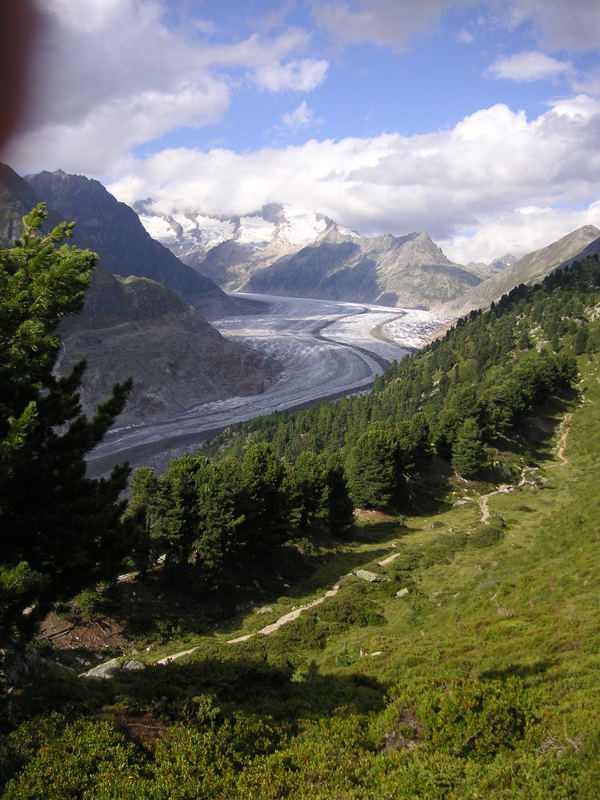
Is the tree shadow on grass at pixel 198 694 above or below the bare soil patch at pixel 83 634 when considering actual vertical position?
above

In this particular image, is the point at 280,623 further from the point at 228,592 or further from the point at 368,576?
the point at 368,576

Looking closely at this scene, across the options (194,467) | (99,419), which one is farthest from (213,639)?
(99,419)

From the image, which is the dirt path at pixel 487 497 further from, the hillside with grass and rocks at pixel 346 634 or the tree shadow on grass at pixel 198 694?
the tree shadow on grass at pixel 198 694

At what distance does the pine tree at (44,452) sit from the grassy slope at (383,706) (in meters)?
3.10

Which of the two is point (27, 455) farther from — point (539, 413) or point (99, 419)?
point (539, 413)

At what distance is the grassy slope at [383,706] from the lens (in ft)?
30.0

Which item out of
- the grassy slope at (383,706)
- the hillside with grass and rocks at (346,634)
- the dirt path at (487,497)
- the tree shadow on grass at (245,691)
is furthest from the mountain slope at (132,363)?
the tree shadow on grass at (245,691)

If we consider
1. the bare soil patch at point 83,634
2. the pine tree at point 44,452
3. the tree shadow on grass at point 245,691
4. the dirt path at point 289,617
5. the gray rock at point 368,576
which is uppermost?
the pine tree at point 44,452

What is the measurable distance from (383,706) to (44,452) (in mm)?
11914

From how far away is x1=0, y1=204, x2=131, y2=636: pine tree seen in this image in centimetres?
976

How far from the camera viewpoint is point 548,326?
122812mm

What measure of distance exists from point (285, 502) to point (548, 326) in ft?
339

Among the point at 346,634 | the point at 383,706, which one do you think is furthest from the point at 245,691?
the point at 346,634

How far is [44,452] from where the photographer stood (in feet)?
37.8
